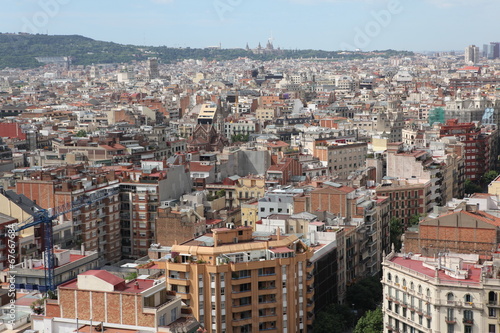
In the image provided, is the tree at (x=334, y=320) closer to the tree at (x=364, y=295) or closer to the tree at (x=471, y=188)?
the tree at (x=364, y=295)

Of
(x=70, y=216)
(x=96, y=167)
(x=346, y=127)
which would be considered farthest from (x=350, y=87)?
(x=70, y=216)

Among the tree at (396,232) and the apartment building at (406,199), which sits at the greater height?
the apartment building at (406,199)

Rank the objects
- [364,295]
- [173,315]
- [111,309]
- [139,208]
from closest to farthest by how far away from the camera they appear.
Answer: [111,309], [173,315], [364,295], [139,208]

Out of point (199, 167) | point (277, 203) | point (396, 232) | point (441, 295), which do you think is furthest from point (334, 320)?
point (199, 167)

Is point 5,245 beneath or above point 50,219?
beneath

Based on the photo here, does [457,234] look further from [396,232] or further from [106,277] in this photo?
[106,277]

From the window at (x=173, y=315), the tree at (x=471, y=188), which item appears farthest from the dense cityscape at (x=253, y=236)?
the tree at (x=471, y=188)

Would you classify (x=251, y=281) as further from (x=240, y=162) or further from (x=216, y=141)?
(x=216, y=141)
